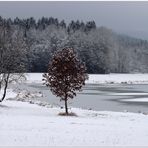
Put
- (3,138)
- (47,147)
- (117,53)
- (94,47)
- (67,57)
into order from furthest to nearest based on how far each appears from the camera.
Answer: (117,53) < (94,47) < (67,57) < (3,138) < (47,147)

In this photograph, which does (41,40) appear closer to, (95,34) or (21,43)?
(95,34)

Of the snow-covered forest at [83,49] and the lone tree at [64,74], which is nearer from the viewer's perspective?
the lone tree at [64,74]

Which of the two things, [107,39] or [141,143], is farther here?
[107,39]

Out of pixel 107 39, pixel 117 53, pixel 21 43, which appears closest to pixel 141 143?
pixel 21 43

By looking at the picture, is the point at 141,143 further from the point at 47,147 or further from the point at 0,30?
the point at 0,30

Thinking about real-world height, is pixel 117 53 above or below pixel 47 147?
above

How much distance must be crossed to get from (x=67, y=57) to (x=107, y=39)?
117 meters

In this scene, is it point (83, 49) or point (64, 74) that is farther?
point (83, 49)

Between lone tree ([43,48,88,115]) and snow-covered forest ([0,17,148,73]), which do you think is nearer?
lone tree ([43,48,88,115])

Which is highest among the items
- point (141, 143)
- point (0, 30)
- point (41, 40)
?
point (41, 40)

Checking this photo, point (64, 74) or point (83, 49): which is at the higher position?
point (83, 49)

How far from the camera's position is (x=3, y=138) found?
57.7ft

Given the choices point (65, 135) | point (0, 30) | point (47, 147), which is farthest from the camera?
point (0, 30)

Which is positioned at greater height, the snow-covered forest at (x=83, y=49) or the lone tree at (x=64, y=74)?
the snow-covered forest at (x=83, y=49)
